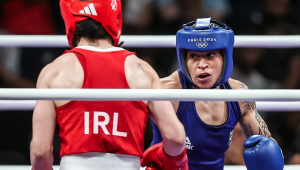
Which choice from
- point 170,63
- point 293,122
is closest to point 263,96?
point 170,63

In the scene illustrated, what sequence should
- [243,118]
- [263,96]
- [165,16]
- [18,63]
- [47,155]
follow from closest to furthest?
[263,96] → [47,155] → [243,118] → [18,63] → [165,16]

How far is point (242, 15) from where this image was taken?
11.0 ft

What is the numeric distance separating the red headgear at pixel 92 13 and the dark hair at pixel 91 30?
0.01m

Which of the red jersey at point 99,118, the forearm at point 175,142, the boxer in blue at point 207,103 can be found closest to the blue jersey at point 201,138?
the boxer in blue at point 207,103

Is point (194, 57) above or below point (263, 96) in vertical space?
below

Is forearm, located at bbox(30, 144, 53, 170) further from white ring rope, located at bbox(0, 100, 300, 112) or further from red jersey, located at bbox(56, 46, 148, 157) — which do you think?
white ring rope, located at bbox(0, 100, 300, 112)

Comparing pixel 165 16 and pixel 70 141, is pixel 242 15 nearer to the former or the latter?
pixel 165 16

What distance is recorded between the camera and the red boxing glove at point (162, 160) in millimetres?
1562

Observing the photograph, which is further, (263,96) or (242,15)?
(242,15)

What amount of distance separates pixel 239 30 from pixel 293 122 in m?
0.81

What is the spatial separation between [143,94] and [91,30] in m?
0.45

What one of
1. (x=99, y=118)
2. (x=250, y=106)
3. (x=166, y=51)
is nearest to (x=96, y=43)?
(x=99, y=118)

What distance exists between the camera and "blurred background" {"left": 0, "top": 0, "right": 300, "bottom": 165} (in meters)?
2.89

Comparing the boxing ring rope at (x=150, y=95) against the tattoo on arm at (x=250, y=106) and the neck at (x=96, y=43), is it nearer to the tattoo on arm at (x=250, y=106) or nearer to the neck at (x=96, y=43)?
the neck at (x=96, y=43)
